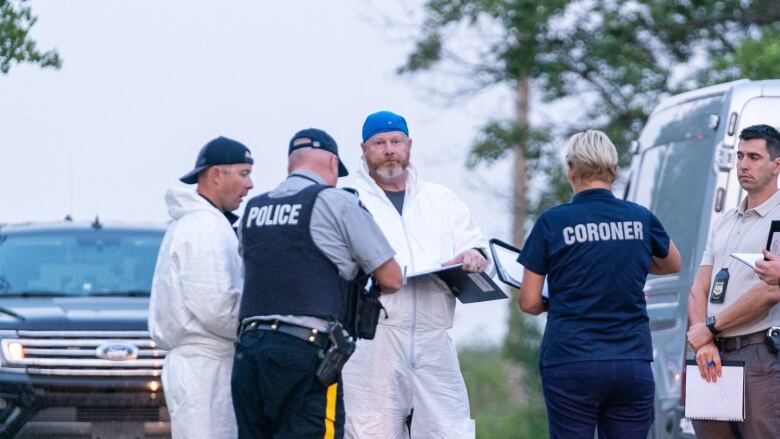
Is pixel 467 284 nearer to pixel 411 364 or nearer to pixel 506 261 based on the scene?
pixel 506 261

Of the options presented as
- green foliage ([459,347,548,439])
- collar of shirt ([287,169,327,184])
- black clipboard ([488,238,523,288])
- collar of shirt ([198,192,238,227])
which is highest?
collar of shirt ([287,169,327,184])

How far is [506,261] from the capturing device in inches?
300

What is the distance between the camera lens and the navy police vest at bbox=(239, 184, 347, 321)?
680cm

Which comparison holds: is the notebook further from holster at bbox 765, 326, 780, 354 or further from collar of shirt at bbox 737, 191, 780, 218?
collar of shirt at bbox 737, 191, 780, 218

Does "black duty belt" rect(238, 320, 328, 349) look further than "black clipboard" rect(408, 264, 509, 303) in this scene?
No

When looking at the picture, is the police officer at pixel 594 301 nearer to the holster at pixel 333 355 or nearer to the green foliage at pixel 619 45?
the holster at pixel 333 355

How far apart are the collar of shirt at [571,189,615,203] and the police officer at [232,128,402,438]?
0.84m

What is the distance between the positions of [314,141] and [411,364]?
1.28 m

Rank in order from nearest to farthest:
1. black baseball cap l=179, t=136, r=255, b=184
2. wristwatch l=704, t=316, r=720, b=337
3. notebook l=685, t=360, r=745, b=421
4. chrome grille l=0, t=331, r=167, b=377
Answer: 1. notebook l=685, t=360, r=745, b=421
2. wristwatch l=704, t=316, r=720, b=337
3. black baseball cap l=179, t=136, r=255, b=184
4. chrome grille l=0, t=331, r=167, b=377

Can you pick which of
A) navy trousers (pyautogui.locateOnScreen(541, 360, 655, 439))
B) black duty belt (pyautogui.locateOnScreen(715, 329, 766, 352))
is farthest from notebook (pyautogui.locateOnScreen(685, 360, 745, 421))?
navy trousers (pyautogui.locateOnScreen(541, 360, 655, 439))

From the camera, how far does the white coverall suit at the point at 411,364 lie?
7.86 m

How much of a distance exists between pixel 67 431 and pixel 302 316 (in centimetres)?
352

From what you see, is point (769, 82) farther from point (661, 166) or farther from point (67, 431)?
point (67, 431)

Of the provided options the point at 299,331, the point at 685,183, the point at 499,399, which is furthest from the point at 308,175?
the point at 499,399
